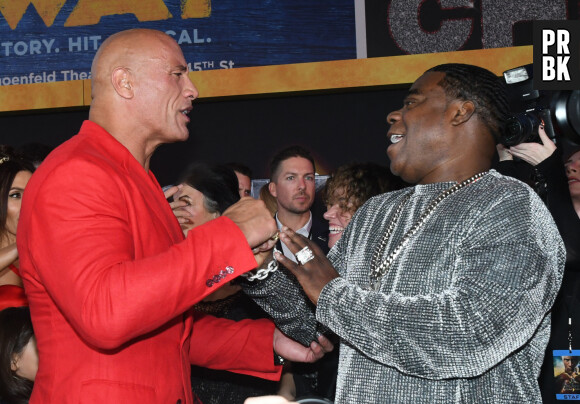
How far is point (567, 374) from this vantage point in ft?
10.5

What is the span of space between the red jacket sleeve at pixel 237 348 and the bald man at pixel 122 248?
38cm

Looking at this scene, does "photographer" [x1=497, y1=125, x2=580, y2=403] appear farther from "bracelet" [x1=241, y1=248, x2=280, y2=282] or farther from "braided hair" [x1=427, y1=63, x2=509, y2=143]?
"bracelet" [x1=241, y1=248, x2=280, y2=282]

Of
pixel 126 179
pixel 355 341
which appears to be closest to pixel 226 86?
pixel 126 179

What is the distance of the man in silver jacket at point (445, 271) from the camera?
161 centimetres

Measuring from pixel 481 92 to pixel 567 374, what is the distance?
5.72 feet

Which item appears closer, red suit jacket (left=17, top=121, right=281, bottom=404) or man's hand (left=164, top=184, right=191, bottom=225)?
red suit jacket (left=17, top=121, right=281, bottom=404)

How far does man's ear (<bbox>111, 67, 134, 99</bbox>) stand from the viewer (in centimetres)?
194

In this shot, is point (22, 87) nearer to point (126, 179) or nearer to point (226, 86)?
point (226, 86)

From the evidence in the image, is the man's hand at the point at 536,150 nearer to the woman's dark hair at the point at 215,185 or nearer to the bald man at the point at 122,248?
the woman's dark hair at the point at 215,185

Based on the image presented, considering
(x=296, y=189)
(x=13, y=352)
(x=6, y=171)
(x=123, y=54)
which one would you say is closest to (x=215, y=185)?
(x=296, y=189)

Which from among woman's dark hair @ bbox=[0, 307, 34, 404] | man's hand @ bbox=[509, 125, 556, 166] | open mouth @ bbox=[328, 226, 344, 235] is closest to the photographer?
man's hand @ bbox=[509, 125, 556, 166]

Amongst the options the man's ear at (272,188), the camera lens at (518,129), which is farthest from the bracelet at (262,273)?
the man's ear at (272,188)

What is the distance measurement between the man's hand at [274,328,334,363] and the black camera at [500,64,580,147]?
0.95m

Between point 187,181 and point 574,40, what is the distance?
6.51 ft
